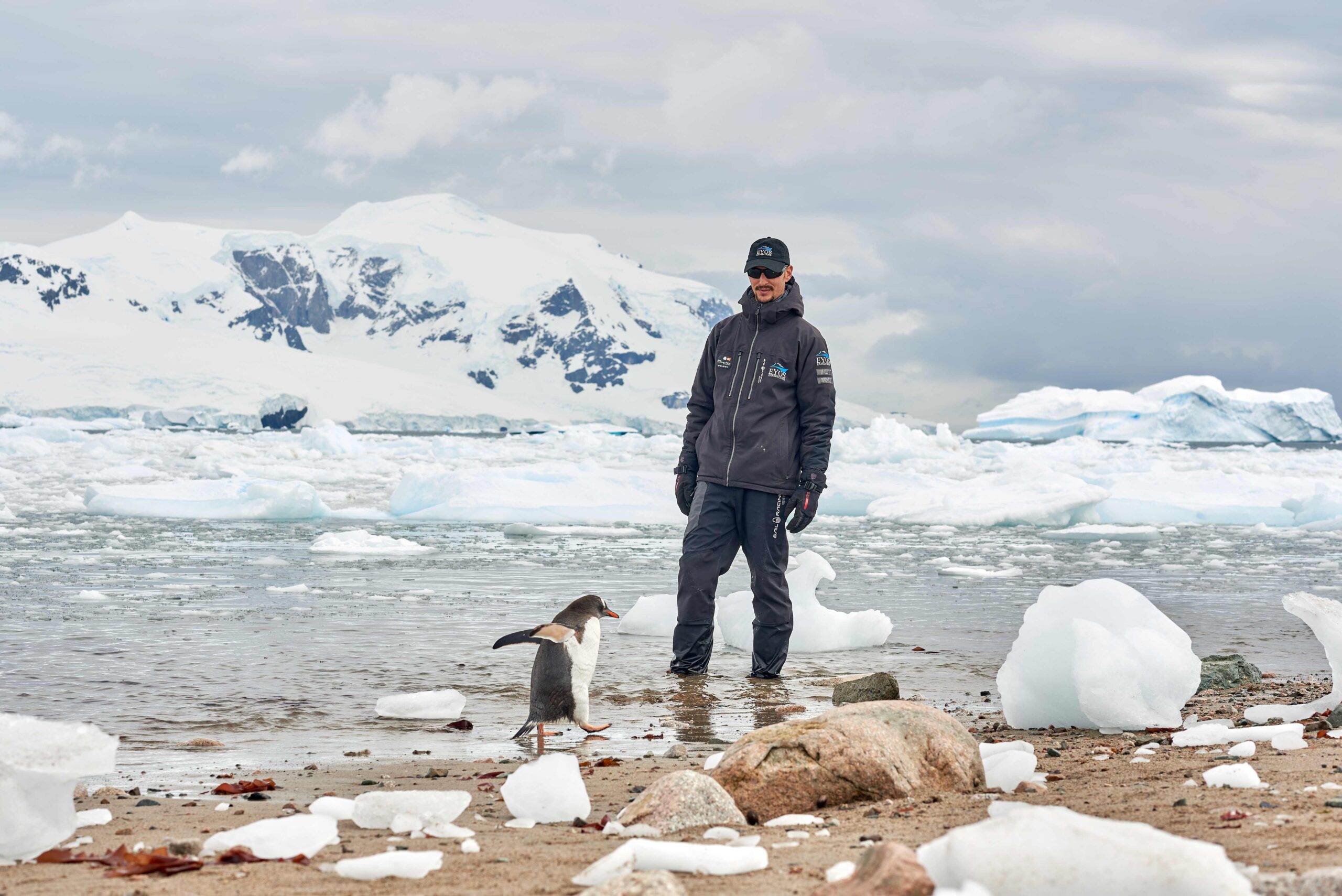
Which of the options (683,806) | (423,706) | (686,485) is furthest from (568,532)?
(683,806)

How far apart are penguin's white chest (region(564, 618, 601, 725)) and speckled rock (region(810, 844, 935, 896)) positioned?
6.95ft

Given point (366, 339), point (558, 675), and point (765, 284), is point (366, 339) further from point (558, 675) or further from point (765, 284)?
point (558, 675)

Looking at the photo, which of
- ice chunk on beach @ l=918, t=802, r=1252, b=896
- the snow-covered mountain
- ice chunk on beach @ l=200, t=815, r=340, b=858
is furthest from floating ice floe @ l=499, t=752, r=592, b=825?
the snow-covered mountain

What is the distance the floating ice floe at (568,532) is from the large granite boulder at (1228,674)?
362 inches

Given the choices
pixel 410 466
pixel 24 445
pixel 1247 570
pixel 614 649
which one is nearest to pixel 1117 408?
pixel 410 466

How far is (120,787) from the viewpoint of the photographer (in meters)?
3.19

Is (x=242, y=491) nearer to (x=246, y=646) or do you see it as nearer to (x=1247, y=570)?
(x=246, y=646)

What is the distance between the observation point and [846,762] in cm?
290

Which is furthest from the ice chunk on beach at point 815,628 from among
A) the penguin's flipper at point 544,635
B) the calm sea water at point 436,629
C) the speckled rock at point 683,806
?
the speckled rock at point 683,806

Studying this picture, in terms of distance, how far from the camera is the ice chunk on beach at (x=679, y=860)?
214cm

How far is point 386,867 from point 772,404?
10.7 feet

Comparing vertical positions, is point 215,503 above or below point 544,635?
below

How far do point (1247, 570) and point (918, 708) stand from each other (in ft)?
27.6

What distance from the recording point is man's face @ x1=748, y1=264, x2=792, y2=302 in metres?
5.14
